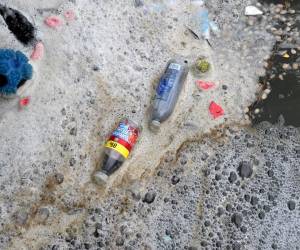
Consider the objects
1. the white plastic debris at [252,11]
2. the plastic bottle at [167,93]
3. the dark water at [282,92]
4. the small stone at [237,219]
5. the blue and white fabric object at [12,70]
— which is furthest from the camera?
the white plastic debris at [252,11]

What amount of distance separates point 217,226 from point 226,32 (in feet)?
3.07

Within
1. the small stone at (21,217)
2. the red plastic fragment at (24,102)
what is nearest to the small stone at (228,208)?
the small stone at (21,217)

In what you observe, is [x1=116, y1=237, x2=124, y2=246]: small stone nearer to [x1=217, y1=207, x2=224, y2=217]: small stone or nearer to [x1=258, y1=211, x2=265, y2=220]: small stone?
[x1=217, y1=207, x2=224, y2=217]: small stone

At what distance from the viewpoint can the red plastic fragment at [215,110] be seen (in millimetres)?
2373

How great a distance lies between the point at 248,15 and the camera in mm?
2633

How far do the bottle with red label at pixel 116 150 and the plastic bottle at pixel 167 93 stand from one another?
0.44ft

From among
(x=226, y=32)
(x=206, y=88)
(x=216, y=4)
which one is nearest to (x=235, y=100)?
(x=206, y=88)

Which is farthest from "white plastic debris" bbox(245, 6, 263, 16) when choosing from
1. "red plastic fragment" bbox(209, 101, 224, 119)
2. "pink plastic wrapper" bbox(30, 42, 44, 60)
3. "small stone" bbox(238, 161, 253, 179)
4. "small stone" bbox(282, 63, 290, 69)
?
"pink plastic wrapper" bbox(30, 42, 44, 60)

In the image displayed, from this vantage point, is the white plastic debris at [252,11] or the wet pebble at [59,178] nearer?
the wet pebble at [59,178]

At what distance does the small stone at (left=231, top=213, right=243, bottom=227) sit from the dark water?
17.1 inches

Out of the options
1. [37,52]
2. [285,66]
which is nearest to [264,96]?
[285,66]

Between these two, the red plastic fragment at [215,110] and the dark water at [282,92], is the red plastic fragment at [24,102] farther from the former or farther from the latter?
the dark water at [282,92]

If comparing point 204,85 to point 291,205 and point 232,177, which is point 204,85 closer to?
point 232,177

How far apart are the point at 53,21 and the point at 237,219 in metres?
1.15
